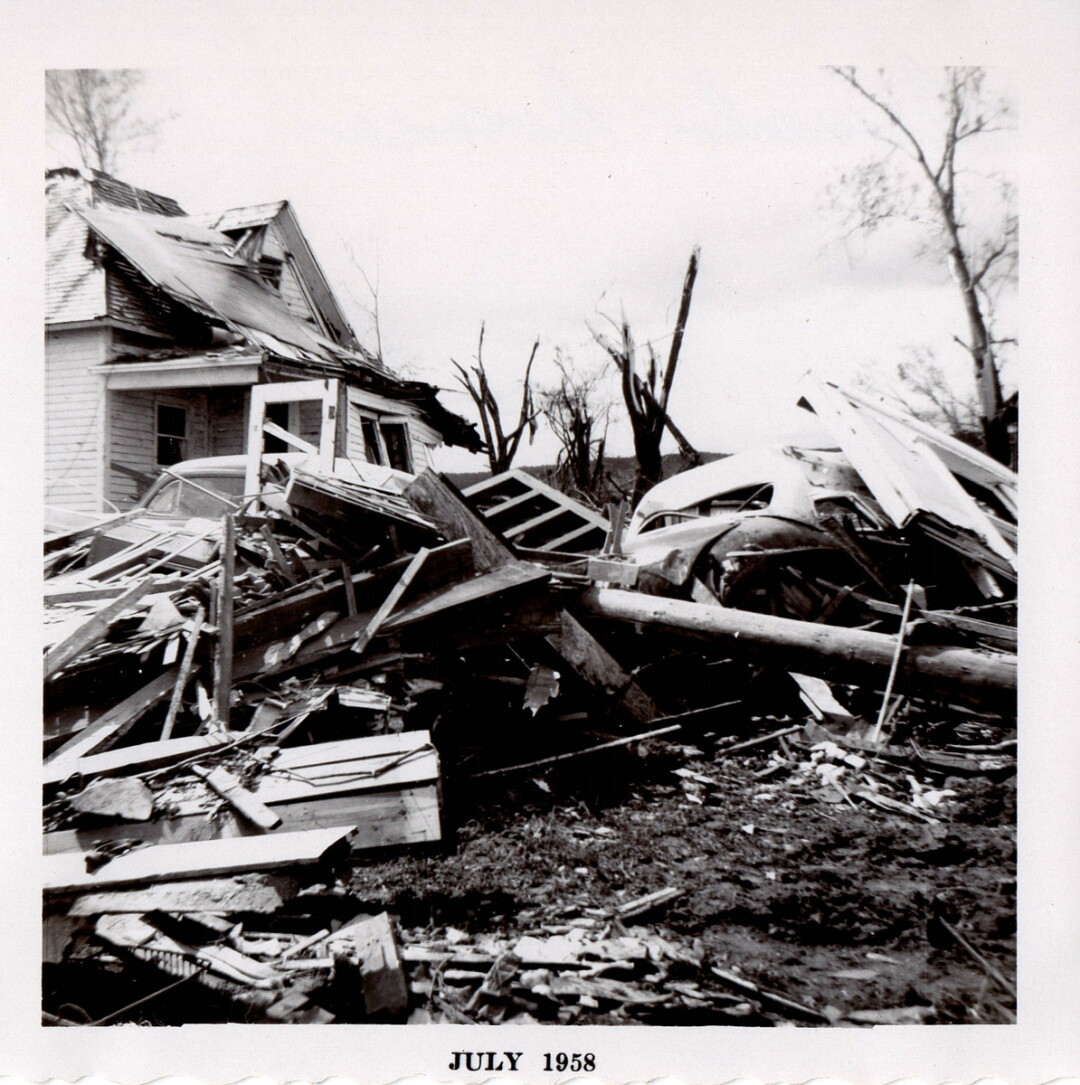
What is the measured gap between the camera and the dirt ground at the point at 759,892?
2434 mm

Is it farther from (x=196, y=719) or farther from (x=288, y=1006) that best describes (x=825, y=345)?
(x=288, y=1006)

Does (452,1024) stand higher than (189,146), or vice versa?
(189,146)

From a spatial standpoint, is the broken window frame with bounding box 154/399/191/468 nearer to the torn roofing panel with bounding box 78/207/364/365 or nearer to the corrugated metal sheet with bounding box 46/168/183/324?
the corrugated metal sheet with bounding box 46/168/183/324

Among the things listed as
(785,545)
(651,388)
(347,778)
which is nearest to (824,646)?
(785,545)

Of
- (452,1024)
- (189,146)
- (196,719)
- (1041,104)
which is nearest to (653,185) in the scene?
(1041,104)

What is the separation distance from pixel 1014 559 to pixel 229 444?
3.35 meters

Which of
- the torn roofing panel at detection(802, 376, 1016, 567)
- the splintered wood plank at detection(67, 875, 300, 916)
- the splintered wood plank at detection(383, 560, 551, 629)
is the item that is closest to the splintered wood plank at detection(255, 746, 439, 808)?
the splintered wood plank at detection(67, 875, 300, 916)

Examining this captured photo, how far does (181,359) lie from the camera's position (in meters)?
3.64

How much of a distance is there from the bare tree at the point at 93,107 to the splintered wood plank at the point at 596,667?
2.63 meters

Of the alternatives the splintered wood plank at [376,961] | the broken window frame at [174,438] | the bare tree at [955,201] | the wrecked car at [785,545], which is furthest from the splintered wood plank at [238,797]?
the bare tree at [955,201]

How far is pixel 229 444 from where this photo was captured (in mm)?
3338

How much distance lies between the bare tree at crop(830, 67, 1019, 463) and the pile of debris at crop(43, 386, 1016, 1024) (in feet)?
1.51

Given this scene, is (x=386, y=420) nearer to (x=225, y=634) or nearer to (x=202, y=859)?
(x=225, y=634)

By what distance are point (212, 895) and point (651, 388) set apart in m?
2.54
